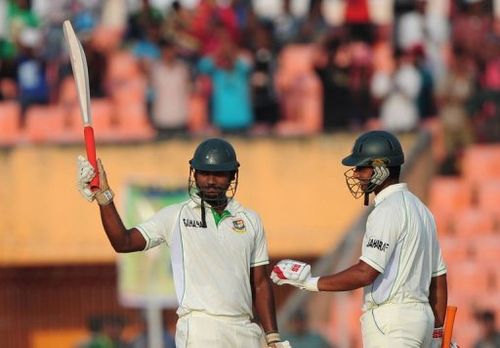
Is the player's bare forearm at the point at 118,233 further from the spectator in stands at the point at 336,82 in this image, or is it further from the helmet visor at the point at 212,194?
the spectator in stands at the point at 336,82

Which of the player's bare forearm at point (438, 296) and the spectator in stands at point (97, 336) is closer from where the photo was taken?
the player's bare forearm at point (438, 296)

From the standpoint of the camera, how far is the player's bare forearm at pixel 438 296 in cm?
1213

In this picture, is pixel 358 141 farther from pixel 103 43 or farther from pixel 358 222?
pixel 103 43

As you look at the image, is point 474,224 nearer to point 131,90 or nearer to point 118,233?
point 131,90

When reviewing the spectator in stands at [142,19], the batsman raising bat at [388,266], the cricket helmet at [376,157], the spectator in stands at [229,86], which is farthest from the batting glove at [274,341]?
the spectator in stands at [142,19]

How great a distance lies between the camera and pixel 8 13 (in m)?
25.4

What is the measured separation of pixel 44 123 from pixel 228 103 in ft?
8.43

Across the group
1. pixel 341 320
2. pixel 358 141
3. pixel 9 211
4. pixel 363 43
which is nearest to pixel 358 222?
pixel 341 320

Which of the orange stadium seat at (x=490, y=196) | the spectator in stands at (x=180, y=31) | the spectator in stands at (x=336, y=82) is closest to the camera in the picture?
the orange stadium seat at (x=490, y=196)

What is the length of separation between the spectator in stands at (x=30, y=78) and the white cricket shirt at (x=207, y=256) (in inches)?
482

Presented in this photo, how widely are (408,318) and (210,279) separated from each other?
125cm

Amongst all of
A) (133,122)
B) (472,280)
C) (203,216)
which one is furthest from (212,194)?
(133,122)

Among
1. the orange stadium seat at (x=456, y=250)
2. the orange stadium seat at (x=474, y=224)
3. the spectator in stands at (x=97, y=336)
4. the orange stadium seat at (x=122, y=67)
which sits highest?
the orange stadium seat at (x=122, y=67)

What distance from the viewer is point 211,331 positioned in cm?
1202
